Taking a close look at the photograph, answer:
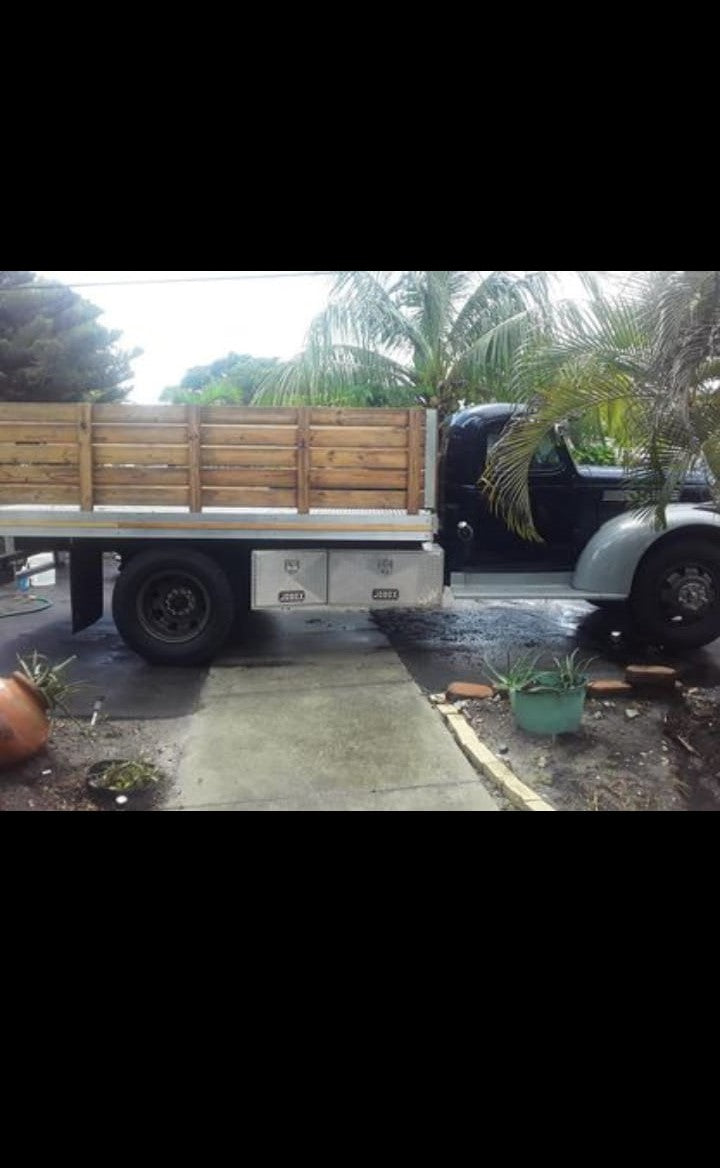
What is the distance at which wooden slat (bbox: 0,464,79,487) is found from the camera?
5.73m

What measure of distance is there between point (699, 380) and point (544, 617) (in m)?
4.02

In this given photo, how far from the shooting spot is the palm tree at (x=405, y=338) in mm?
10586

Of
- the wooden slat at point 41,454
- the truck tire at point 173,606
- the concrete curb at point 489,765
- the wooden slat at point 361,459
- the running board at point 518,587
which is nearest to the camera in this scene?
the concrete curb at point 489,765

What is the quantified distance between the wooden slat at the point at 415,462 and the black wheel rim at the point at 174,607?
1755 millimetres

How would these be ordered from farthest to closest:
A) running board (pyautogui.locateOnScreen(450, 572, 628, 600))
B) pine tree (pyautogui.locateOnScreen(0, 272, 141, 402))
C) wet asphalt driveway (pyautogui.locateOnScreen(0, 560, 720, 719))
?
pine tree (pyautogui.locateOnScreen(0, 272, 141, 402))
running board (pyautogui.locateOnScreen(450, 572, 628, 600))
wet asphalt driveway (pyautogui.locateOnScreen(0, 560, 720, 719))

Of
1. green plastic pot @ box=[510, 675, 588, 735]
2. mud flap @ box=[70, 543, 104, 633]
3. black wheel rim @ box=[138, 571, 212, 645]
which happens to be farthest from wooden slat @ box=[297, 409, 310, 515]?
green plastic pot @ box=[510, 675, 588, 735]

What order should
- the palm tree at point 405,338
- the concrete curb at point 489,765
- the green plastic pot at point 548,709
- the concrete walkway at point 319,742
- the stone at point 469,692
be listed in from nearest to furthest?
the concrete curb at point 489,765 < the concrete walkway at point 319,742 < the green plastic pot at point 548,709 < the stone at point 469,692 < the palm tree at point 405,338

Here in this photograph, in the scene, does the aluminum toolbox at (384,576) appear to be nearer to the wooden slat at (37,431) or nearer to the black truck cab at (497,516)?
the black truck cab at (497,516)

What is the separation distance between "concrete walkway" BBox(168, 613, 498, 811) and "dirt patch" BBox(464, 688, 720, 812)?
348mm

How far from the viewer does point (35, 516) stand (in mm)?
5777

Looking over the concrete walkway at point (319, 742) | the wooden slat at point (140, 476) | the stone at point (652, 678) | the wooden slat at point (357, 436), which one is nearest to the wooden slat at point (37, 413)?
the wooden slat at point (140, 476)

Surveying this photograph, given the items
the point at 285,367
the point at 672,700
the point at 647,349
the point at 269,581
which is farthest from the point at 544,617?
the point at 285,367

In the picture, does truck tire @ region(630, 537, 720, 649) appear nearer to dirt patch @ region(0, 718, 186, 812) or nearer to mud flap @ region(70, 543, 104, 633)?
dirt patch @ region(0, 718, 186, 812)

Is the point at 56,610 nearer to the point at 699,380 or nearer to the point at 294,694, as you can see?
the point at 294,694
